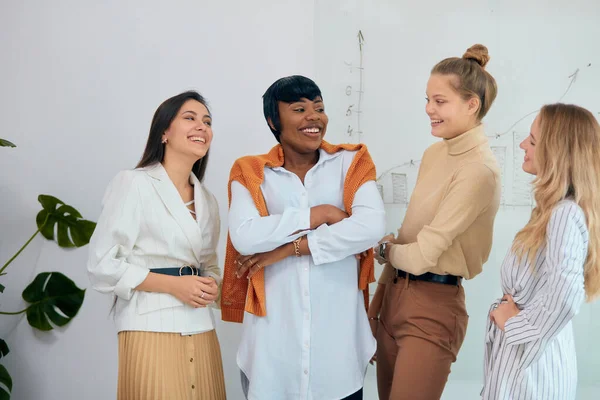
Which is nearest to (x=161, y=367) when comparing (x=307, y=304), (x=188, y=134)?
(x=307, y=304)

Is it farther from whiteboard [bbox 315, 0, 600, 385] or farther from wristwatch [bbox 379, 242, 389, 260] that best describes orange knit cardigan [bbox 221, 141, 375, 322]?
whiteboard [bbox 315, 0, 600, 385]

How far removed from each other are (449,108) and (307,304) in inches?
35.3

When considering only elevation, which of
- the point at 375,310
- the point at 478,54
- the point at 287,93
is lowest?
the point at 375,310

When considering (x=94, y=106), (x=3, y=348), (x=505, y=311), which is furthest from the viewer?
(x=94, y=106)

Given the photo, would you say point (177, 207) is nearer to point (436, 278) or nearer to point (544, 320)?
point (436, 278)

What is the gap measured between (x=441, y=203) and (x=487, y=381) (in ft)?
2.06

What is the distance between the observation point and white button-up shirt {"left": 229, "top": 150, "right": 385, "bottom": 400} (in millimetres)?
→ 2043

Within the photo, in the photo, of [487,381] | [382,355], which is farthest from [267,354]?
[487,381]

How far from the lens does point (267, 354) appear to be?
2.10 metres

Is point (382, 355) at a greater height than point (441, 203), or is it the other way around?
point (441, 203)

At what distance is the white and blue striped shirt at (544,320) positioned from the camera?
1712 mm

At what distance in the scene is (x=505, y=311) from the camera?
1.91 metres

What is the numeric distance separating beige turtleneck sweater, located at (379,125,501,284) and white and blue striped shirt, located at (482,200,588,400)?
247 millimetres

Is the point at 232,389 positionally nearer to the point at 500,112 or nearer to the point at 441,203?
the point at 441,203
